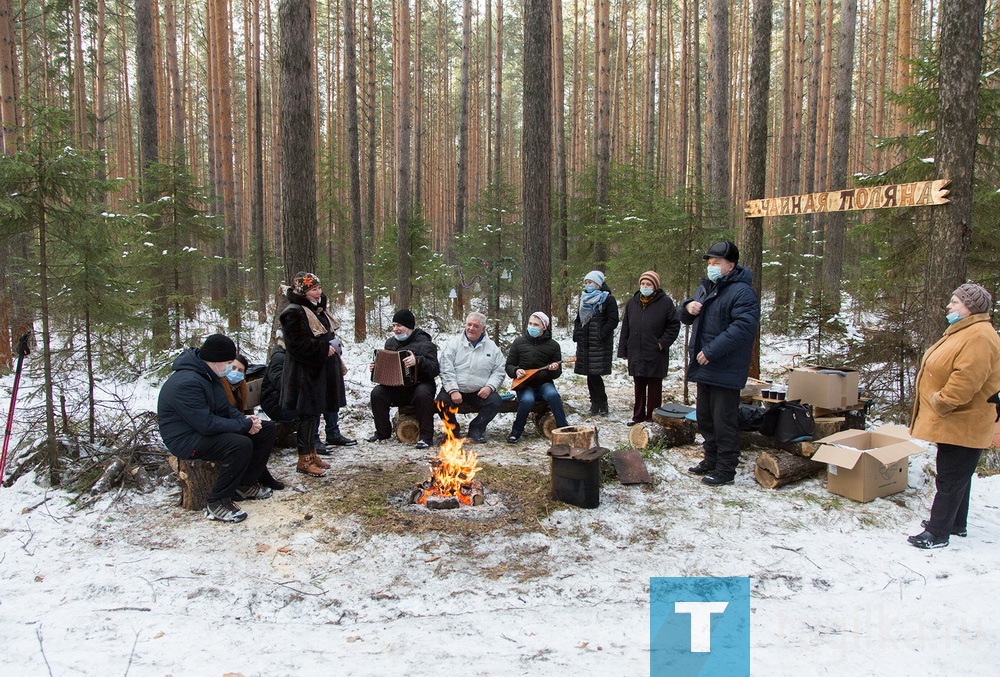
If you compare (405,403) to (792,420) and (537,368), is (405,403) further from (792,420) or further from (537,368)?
(792,420)

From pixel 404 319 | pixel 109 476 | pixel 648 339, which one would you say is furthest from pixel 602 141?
pixel 109 476

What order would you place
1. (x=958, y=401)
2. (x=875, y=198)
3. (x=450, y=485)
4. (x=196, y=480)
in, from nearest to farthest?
(x=958, y=401), (x=196, y=480), (x=450, y=485), (x=875, y=198)

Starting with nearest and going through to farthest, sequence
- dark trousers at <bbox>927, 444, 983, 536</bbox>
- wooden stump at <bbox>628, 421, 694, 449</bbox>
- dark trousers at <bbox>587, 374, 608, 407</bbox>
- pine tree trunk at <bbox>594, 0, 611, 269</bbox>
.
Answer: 1. dark trousers at <bbox>927, 444, 983, 536</bbox>
2. wooden stump at <bbox>628, 421, 694, 449</bbox>
3. dark trousers at <bbox>587, 374, 608, 407</bbox>
4. pine tree trunk at <bbox>594, 0, 611, 269</bbox>

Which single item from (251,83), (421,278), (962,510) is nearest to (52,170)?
(962,510)

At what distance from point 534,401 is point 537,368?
0.39 meters

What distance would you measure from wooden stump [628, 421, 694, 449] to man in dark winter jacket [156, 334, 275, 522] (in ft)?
12.7

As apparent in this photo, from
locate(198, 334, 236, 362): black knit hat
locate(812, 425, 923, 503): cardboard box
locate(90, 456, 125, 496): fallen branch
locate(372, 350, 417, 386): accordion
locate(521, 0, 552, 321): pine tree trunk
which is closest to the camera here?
locate(198, 334, 236, 362): black knit hat

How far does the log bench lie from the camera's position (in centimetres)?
697

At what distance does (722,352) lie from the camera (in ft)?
17.6

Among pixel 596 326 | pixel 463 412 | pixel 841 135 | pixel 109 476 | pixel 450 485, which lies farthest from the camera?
pixel 841 135

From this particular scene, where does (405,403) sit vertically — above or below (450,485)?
above

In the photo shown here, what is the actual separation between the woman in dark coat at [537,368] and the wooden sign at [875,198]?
3.12m
